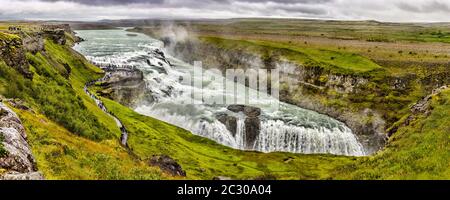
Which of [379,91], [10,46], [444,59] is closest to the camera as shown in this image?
[10,46]

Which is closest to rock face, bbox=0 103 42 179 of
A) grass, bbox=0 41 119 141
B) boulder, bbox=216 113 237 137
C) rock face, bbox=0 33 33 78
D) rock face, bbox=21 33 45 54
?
grass, bbox=0 41 119 141

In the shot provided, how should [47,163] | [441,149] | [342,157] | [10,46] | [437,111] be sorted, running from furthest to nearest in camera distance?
[342,157] → [10,46] → [437,111] → [441,149] → [47,163]

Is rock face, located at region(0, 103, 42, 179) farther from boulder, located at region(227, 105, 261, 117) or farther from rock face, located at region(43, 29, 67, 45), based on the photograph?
rock face, located at region(43, 29, 67, 45)

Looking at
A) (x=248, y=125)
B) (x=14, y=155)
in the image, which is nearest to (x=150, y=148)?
(x=248, y=125)

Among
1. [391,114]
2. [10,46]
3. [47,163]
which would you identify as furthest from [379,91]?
[47,163]

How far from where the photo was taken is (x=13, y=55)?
46.2 meters

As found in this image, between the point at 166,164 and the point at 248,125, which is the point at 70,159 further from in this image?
the point at 248,125

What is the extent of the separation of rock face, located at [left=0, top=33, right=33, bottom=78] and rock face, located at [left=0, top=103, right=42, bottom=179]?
2004 cm

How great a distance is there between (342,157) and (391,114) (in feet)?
67.9

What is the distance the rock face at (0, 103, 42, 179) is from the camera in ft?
67.3

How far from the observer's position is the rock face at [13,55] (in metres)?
44.6

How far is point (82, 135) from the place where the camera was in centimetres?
4222

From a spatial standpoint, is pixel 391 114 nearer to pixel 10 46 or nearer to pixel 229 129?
pixel 229 129

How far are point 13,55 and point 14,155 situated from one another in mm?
28971
